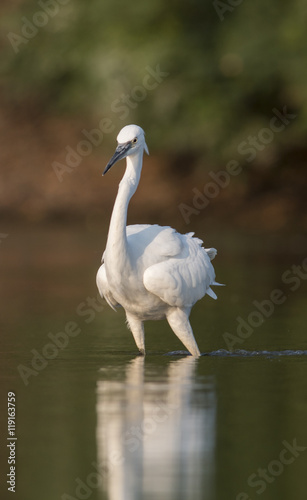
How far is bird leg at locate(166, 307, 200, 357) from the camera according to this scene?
773cm

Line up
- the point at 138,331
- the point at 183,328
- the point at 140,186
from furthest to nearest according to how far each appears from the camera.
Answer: the point at 140,186 → the point at 138,331 → the point at 183,328

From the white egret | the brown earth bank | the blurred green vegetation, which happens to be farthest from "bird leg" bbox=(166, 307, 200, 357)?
the brown earth bank

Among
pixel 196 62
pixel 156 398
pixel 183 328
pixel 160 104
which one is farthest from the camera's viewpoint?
pixel 160 104

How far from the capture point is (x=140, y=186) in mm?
19625

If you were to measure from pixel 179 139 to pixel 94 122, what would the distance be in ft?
10.7

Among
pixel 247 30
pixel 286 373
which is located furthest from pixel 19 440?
pixel 247 30

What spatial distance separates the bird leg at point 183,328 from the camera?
7730 millimetres

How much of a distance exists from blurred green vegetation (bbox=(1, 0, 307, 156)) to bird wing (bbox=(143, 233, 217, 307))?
27.3 ft

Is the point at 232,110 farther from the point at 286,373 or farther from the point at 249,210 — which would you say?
the point at 286,373

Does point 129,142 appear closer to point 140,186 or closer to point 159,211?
point 159,211

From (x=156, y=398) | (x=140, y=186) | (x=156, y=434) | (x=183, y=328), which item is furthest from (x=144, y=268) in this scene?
(x=140, y=186)

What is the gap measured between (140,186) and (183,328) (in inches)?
472

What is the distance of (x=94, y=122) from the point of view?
20391mm

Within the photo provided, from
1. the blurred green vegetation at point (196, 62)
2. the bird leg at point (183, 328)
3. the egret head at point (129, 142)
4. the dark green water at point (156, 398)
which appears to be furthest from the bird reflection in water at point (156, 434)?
the blurred green vegetation at point (196, 62)
